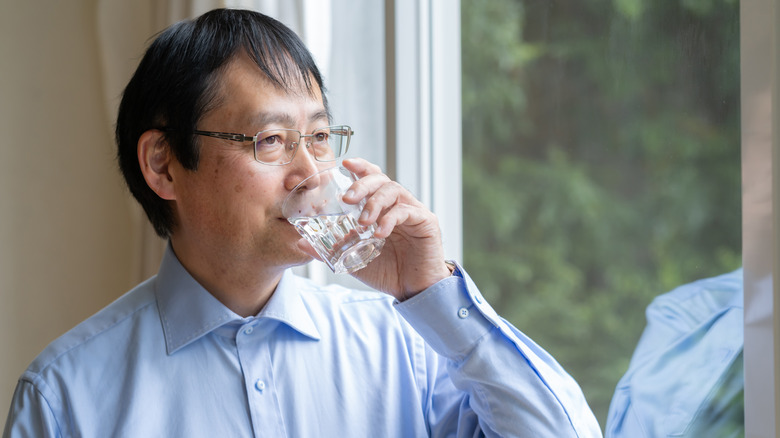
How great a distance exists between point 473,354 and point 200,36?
2.55ft

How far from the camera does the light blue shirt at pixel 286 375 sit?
1.25 metres

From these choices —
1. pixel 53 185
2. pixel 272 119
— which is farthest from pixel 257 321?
pixel 53 185

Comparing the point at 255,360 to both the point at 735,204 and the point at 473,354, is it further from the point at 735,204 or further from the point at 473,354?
the point at 735,204

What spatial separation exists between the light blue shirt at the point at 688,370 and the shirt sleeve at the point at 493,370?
152 millimetres

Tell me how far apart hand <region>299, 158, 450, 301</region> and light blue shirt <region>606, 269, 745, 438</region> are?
434 mm

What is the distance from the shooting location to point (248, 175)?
1309 mm

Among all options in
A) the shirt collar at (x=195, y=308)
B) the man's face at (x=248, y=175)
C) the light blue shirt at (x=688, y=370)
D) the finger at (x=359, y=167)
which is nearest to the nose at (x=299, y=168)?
the man's face at (x=248, y=175)

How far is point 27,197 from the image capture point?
2314mm

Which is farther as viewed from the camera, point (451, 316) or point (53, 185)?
point (53, 185)

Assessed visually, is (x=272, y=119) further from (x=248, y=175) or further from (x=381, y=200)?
(x=381, y=200)

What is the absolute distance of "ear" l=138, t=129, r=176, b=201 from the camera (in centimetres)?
142

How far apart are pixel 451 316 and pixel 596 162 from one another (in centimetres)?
51

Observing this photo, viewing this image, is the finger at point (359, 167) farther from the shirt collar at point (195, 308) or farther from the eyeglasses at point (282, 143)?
the shirt collar at point (195, 308)

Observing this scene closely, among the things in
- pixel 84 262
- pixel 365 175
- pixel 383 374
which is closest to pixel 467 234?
pixel 383 374
